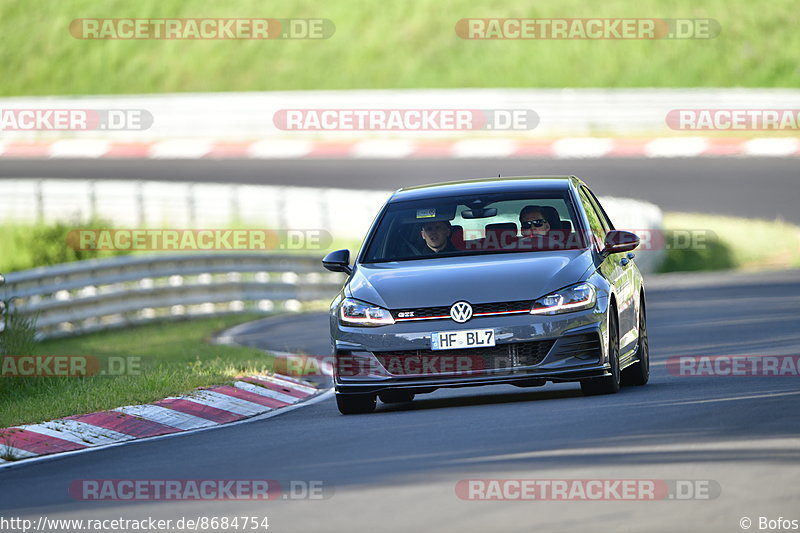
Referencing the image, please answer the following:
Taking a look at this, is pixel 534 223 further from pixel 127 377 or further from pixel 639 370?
pixel 127 377

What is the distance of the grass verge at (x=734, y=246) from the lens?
29281 millimetres


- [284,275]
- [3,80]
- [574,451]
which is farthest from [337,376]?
[3,80]

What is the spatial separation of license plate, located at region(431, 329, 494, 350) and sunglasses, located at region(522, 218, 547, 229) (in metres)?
1.32

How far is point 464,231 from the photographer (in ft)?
39.8

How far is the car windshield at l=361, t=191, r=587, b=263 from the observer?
11906 mm

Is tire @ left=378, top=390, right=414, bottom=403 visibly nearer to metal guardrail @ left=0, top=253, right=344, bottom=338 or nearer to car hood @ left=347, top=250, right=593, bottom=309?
car hood @ left=347, top=250, right=593, bottom=309

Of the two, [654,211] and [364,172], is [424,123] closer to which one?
[364,172]

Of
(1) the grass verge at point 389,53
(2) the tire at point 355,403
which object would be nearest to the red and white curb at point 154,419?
(2) the tire at point 355,403

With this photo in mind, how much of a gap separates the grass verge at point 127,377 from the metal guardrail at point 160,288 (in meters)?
0.82

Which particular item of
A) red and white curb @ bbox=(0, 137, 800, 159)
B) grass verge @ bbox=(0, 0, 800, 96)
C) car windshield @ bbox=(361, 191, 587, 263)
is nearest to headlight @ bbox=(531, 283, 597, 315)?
car windshield @ bbox=(361, 191, 587, 263)

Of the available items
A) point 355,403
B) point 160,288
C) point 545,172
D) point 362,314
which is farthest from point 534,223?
point 545,172

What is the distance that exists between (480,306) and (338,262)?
4.80ft

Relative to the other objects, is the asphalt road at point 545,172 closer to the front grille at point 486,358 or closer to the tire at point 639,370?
the tire at point 639,370

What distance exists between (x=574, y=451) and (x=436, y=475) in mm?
868
